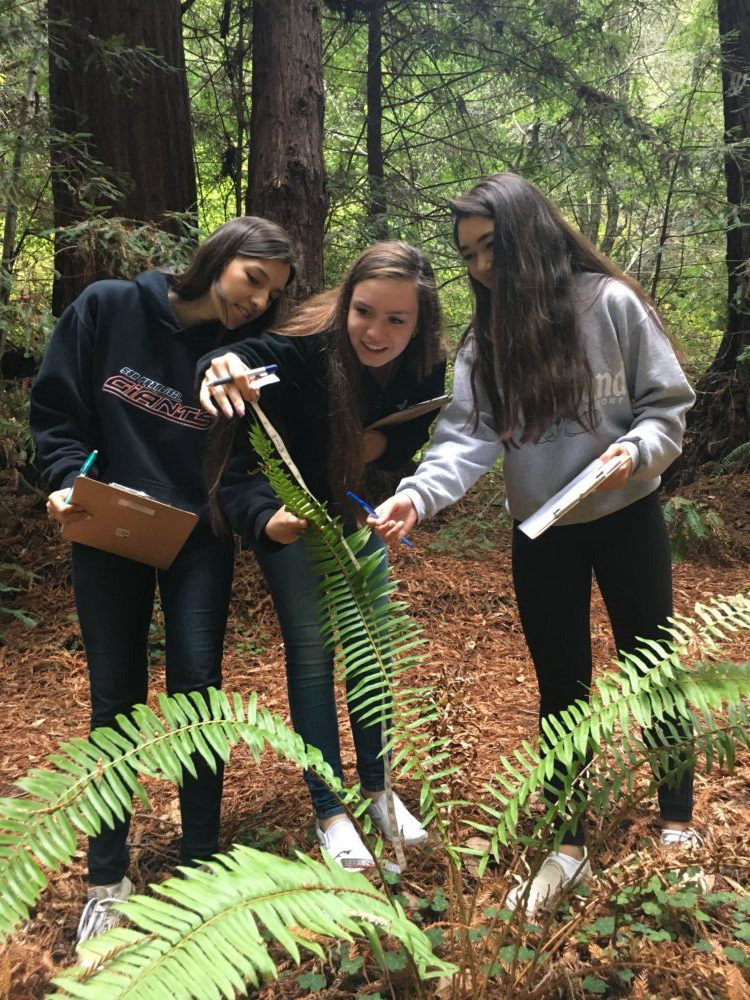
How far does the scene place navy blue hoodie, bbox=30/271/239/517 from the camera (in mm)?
2057

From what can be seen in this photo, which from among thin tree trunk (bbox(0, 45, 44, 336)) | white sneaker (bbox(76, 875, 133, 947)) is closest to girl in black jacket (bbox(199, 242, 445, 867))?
white sneaker (bbox(76, 875, 133, 947))

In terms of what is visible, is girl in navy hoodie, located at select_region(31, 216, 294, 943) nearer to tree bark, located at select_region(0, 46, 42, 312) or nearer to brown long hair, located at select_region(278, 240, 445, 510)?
brown long hair, located at select_region(278, 240, 445, 510)

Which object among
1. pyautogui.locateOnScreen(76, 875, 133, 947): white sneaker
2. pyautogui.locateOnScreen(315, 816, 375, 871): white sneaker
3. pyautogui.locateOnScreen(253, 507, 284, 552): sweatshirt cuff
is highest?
pyautogui.locateOnScreen(253, 507, 284, 552): sweatshirt cuff

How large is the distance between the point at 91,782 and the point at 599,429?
1.50m

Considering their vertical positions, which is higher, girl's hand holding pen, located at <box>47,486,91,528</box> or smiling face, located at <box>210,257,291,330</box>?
smiling face, located at <box>210,257,291,330</box>

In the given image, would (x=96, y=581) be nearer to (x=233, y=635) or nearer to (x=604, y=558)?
(x=604, y=558)

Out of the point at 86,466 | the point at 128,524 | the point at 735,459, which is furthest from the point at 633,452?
the point at 735,459

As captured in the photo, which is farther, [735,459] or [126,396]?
[735,459]

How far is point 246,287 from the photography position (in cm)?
206

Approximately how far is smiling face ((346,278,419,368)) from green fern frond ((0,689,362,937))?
3.49 ft

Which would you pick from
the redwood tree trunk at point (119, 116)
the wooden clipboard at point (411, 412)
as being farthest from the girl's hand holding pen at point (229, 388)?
the redwood tree trunk at point (119, 116)

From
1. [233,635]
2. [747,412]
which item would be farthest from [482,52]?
[233,635]

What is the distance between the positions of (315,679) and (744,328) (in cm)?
534

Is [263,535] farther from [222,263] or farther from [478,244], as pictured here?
[478,244]
